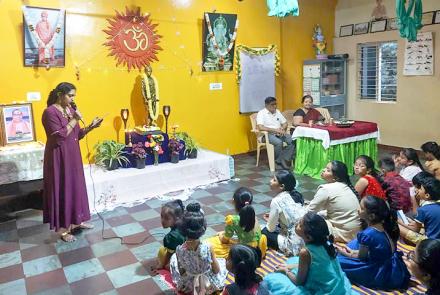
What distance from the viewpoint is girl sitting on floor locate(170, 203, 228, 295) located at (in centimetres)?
242

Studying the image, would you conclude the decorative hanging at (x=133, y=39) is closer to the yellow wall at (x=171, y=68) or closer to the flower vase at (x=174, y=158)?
the yellow wall at (x=171, y=68)

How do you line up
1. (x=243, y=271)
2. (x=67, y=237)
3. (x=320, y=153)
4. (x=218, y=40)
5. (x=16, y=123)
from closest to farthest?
(x=243, y=271) < (x=67, y=237) < (x=16, y=123) < (x=320, y=153) < (x=218, y=40)

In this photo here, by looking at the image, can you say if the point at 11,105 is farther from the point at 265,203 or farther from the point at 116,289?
the point at 265,203

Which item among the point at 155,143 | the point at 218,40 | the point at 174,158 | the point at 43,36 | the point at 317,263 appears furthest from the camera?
the point at 218,40

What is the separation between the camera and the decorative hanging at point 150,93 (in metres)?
5.37

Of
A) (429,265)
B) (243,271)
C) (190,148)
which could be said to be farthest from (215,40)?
(429,265)

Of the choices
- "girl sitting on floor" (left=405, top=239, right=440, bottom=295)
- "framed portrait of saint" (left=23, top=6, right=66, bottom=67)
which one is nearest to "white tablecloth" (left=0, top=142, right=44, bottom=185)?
"framed portrait of saint" (left=23, top=6, right=66, bottom=67)

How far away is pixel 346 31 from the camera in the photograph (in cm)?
768

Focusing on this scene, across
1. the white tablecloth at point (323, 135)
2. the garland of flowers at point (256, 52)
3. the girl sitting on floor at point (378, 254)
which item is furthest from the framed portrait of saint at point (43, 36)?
the girl sitting on floor at point (378, 254)

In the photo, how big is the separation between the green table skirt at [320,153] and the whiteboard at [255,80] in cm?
149

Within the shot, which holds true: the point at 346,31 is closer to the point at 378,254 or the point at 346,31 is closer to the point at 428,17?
the point at 428,17

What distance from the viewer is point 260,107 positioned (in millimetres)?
7016

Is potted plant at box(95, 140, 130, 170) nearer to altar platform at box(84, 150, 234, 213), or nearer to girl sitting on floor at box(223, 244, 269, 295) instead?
altar platform at box(84, 150, 234, 213)

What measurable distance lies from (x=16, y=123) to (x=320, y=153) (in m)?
3.68
